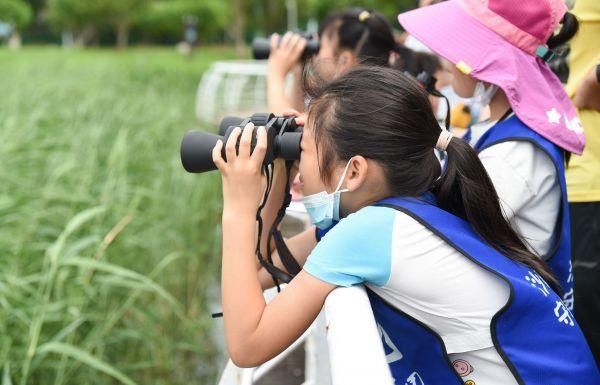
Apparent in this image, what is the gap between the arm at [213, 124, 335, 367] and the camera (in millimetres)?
1093

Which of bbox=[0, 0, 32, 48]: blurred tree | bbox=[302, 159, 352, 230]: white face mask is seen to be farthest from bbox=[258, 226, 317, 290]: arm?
bbox=[0, 0, 32, 48]: blurred tree

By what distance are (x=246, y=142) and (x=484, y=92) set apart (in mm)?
660

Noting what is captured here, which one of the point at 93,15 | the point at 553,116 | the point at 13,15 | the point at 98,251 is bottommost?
the point at 93,15

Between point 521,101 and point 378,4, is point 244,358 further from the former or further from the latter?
point 378,4

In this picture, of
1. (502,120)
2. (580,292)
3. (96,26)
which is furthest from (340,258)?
(96,26)

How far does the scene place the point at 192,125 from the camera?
699 cm

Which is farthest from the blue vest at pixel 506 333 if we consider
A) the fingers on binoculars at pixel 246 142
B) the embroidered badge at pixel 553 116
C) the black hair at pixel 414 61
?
the black hair at pixel 414 61

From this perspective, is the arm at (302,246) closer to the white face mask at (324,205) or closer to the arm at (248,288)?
the white face mask at (324,205)

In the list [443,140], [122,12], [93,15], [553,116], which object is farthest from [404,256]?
[93,15]

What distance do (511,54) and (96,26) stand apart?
40.8 m

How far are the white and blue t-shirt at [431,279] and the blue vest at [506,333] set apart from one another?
2cm

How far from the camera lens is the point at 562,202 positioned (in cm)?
146

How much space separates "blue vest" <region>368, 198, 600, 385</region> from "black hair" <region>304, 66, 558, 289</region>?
7 centimetres

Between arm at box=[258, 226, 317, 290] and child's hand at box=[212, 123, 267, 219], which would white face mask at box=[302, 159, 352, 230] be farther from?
arm at box=[258, 226, 317, 290]
